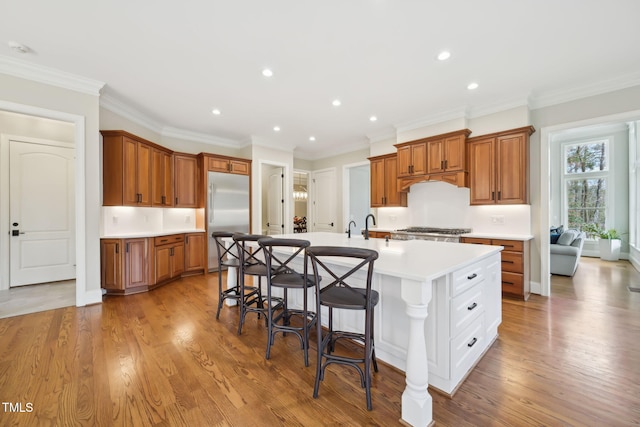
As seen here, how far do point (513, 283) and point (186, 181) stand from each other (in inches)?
232

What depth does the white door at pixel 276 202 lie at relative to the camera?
6598 mm

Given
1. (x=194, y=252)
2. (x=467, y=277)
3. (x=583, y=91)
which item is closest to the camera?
(x=467, y=277)

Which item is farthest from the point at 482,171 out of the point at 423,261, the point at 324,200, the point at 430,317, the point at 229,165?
the point at 229,165

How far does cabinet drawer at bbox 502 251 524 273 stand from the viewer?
3.64 meters

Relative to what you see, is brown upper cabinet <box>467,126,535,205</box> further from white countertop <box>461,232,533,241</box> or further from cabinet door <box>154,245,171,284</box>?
cabinet door <box>154,245,171,284</box>

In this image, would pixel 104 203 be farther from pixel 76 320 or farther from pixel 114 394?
pixel 114 394

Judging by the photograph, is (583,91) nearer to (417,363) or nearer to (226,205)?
(417,363)

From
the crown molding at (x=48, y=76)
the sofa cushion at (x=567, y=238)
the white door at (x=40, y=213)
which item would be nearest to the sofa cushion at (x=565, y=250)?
the sofa cushion at (x=567, y=238)

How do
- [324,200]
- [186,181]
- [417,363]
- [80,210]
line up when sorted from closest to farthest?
[417,363], [80,210], [186,181], [324,200]

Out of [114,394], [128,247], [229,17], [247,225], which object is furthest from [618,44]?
[128,247]

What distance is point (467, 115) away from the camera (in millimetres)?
4387

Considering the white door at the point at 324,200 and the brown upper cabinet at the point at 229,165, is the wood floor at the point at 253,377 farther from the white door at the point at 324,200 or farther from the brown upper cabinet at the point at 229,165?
the white door at the point at 324,200

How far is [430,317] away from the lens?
1.76 meters

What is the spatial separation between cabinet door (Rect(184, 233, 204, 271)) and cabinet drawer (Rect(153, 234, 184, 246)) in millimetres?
187
